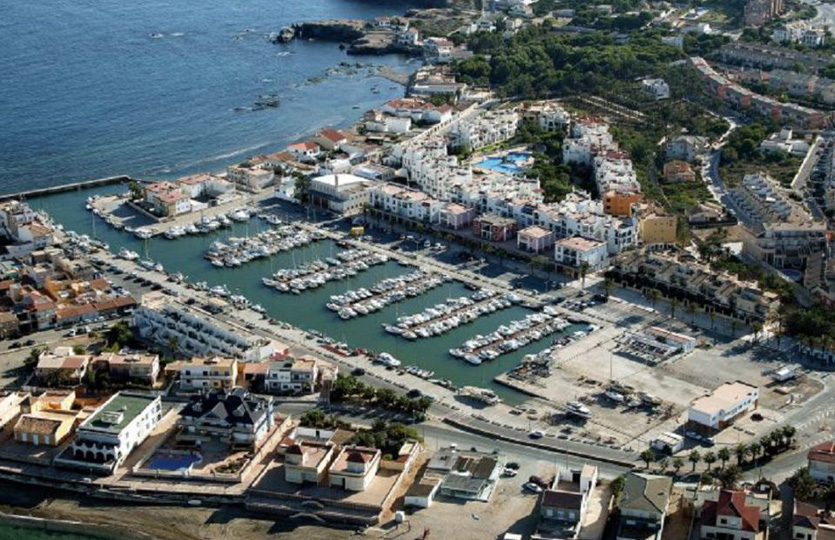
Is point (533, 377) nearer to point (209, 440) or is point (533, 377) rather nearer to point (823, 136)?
point (209, 440)

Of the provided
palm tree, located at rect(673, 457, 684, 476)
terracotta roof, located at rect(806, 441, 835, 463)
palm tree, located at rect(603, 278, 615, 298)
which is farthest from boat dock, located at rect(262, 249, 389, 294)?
terracotta roof, located at rect(806, 441, 835, 463)

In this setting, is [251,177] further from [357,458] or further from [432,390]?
[357,458]

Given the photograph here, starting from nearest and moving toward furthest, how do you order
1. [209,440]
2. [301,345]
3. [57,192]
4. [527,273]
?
[209,440] → [301,345] → [527,273] → [57,192]

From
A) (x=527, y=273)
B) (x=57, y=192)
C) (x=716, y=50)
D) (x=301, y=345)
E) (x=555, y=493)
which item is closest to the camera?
(x=555, y=493)

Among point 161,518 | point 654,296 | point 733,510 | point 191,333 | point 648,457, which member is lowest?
point 161,518

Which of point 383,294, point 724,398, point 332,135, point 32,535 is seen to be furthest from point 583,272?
point 32,535

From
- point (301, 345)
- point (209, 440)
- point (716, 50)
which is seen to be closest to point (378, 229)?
point (301, 345)
